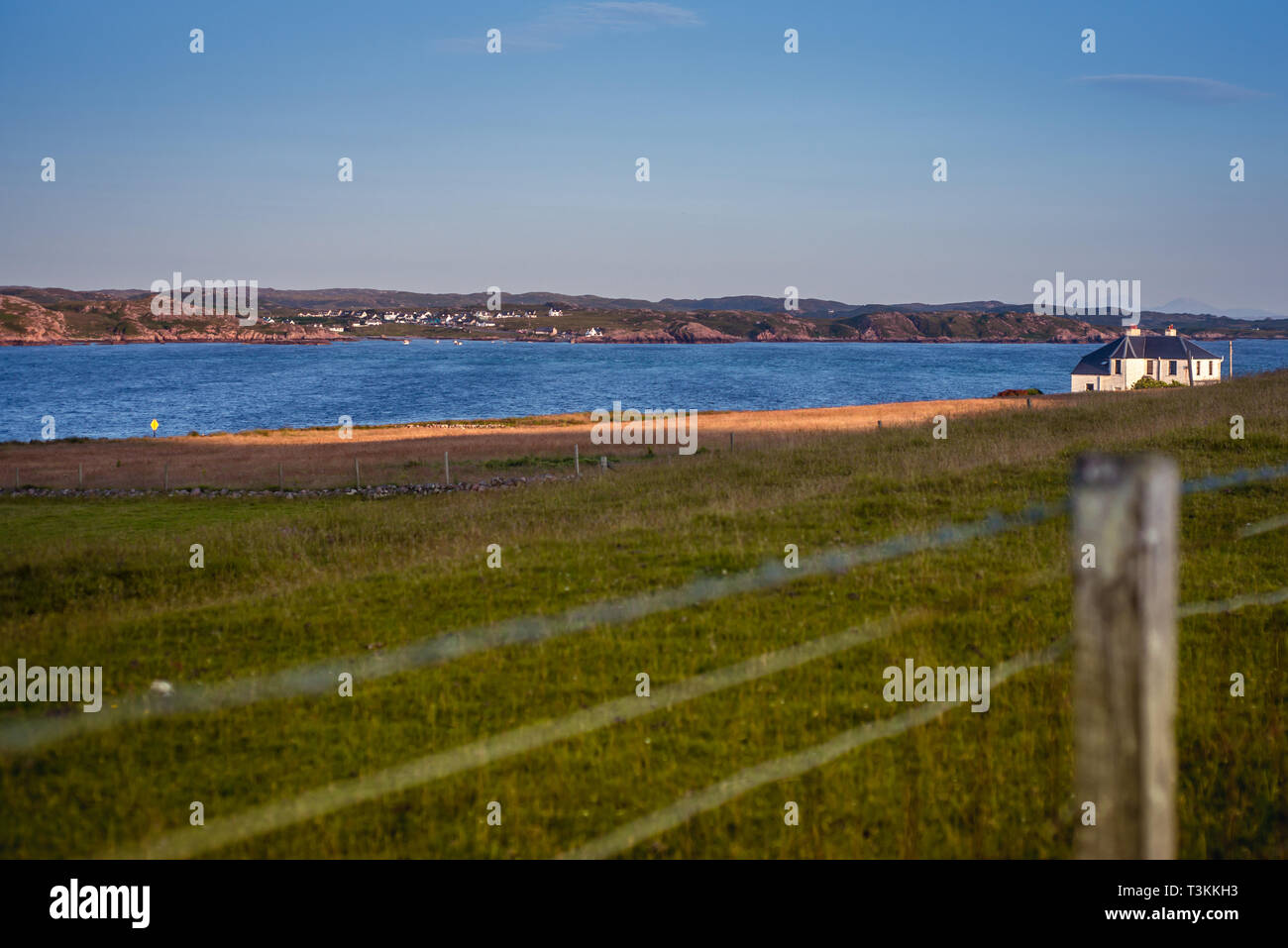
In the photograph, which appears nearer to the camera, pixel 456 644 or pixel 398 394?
pixel 456 644

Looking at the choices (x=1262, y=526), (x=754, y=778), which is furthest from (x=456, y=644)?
(x=1262, y=526)

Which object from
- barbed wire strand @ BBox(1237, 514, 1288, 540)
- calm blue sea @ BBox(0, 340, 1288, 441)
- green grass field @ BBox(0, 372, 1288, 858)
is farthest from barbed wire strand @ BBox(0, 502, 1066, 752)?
calm blue sea @ BBox(0, 340, 1288, 441)

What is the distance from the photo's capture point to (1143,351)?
8925cm

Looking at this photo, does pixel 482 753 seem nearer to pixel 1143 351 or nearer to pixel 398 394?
pixel 1143 351

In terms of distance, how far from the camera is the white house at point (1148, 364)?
86.6 meters

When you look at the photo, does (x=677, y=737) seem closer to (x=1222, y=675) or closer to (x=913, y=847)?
(x=913, y=847)

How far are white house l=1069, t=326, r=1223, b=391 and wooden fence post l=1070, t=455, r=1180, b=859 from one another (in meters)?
91.0

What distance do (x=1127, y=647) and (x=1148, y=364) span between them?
3817 inches

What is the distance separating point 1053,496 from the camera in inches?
742

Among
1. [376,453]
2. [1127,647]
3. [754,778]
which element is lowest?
[754,778]

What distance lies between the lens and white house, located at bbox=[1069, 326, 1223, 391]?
86.6 metres

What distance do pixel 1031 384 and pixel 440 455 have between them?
422ft

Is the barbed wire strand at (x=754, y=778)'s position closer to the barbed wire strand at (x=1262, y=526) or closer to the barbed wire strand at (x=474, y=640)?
the barbed wire strand at (x=474, y=640)

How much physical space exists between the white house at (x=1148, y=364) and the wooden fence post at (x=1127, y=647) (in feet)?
298
